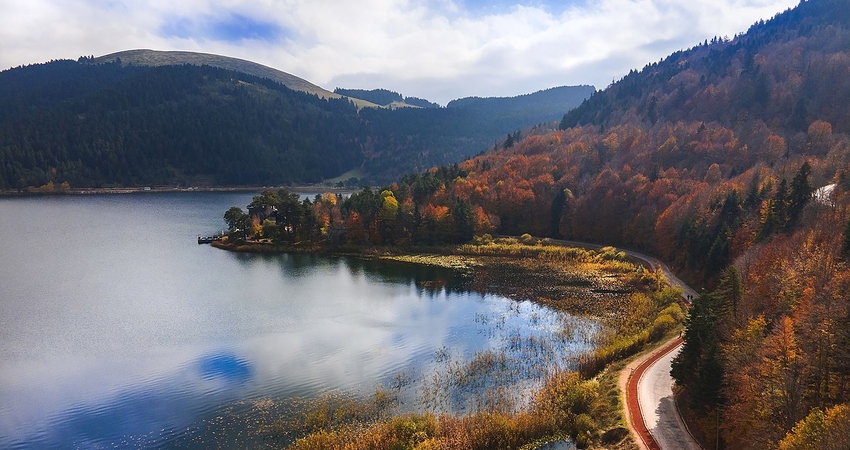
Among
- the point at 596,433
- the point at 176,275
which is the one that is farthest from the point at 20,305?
the point at 596,433

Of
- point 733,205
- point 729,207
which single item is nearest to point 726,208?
point 729,207

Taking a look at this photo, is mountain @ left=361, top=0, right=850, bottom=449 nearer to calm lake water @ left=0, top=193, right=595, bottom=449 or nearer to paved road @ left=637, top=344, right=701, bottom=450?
paved road @ left=637, top=344, right=701, bottom=450

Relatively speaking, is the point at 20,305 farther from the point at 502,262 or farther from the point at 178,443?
the point at 502,262

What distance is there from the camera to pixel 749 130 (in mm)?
134500

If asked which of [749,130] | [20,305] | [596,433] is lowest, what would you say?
[596,433]

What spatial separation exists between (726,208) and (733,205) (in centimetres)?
105

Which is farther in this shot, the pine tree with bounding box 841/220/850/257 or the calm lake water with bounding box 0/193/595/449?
the pine tree with bounding box 841/220/850/257

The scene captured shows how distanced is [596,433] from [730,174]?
4026 inches

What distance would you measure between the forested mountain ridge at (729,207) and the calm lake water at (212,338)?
1503 centimetres

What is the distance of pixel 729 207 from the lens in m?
77.9

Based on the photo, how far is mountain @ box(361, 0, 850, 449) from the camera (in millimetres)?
27500

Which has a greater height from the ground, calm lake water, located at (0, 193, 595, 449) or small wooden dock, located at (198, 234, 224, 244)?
small wooden dock, located at (198, 234, 224, 244)

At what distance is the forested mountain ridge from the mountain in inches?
6.9

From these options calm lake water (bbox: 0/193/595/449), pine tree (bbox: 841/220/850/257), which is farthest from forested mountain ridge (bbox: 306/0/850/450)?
calm lake water (bbox: 0/193/595/449)
